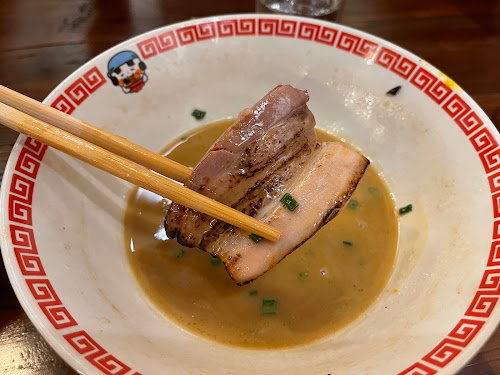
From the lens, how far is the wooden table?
2896 millimetres

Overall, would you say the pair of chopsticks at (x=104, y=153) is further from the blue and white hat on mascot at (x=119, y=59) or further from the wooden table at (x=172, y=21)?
the wooden table at (x=172, y=21)

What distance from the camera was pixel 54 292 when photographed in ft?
5.08

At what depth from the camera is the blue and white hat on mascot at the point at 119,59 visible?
232 centimetres

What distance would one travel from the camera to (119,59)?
7.71ft

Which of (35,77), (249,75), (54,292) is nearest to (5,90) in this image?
(54,292)

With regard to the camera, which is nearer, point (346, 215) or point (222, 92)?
point (346, 215)

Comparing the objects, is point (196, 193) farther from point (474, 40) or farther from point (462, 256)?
point (474, 40)

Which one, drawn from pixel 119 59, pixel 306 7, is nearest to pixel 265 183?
pixel 119 59

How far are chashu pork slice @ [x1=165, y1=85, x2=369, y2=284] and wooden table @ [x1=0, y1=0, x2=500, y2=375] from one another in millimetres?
1418

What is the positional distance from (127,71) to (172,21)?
1.10 metres

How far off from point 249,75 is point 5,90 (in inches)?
55.5

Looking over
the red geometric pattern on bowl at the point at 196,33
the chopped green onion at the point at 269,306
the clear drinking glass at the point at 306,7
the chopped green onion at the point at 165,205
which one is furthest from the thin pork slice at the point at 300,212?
the clear drinking glass at the point at 306,7

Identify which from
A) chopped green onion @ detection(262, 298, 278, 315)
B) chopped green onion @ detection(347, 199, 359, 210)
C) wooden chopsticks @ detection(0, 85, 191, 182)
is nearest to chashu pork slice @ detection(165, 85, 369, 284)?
wooden chopsticks @ detection(0, 85, 191, 182)

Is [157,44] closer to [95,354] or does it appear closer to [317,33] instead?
[317,33]
